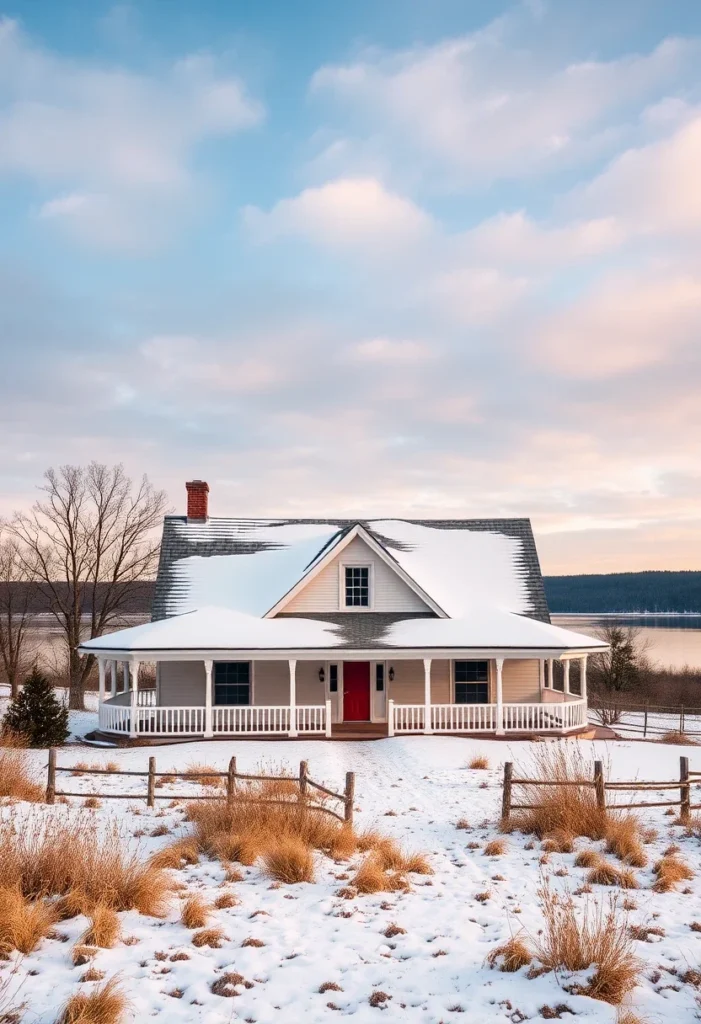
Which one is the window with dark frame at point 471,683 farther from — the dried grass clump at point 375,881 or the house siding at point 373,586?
the dried grass clump at point 375,881

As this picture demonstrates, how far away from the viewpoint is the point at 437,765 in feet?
55.9

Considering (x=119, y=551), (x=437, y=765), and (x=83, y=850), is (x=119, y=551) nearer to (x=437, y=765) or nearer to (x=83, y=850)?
(x=437, y=765)

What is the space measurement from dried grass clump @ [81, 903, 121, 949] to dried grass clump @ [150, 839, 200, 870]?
1.50 meters

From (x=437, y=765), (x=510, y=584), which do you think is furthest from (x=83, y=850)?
(x=510, y=584)

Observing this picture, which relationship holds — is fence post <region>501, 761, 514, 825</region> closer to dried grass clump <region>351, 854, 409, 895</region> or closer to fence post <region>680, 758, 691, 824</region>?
fence post <region>680, 758, 691, 824</region>

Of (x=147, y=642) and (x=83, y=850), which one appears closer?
(x=83, y=850)

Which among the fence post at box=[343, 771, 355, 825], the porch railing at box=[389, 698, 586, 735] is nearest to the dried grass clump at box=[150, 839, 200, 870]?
the fence post at box=[343, 771, 355, 825]

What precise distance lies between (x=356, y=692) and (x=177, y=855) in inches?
608

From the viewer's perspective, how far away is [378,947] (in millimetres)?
6883

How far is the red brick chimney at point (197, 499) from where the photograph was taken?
96.6 feet

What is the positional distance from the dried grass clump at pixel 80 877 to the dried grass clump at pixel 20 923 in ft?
1.11

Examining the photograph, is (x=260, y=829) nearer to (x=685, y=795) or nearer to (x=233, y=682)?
(x=685, y=795)

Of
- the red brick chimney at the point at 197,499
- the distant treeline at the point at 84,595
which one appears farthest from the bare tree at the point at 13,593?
the red brick chimney at the point at 197,499

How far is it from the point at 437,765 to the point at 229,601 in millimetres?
10695
